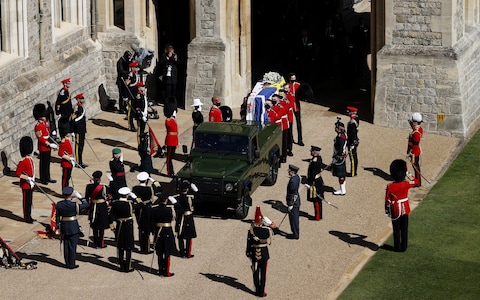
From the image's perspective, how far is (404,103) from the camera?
35.2 metres

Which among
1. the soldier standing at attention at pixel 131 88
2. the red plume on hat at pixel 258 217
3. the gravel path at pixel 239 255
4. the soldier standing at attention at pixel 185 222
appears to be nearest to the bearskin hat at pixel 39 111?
the gravel path at pixel 239 255

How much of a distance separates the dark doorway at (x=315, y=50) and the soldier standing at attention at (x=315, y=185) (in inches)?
320

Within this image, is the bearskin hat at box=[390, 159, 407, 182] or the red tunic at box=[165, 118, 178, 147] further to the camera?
the red tunic at box=[165, 118, 178, 147]

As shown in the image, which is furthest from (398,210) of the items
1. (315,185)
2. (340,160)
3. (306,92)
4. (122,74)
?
(122,74)

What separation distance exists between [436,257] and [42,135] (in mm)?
9014

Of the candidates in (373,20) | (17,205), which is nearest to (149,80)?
(373,20)

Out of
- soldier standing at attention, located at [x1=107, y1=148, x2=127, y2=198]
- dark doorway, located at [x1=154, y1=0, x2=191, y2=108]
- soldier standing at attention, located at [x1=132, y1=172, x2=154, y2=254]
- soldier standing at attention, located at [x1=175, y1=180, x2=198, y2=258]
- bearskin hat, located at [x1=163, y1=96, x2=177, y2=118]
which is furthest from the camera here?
dark doorway, located at [x1=154, y1=0, x2=191, y2=108]

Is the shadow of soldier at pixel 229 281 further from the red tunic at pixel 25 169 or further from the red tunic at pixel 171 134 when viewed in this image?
the red tunic at pixel 171 134

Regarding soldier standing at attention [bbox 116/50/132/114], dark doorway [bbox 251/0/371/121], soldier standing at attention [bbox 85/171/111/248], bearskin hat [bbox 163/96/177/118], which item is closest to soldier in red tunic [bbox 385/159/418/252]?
soldier standing at attention [bbox 85/171/111/248]

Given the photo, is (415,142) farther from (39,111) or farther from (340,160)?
(39,111)

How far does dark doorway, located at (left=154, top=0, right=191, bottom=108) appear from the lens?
39.3 meters

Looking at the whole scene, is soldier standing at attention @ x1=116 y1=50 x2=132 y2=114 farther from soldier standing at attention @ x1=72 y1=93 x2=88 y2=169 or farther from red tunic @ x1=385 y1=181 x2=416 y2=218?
red tunic @ x1=385 y1=181 x2=416 y2=218

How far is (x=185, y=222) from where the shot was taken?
26.0m

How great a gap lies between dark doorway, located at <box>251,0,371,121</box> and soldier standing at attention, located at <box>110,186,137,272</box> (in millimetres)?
12260
